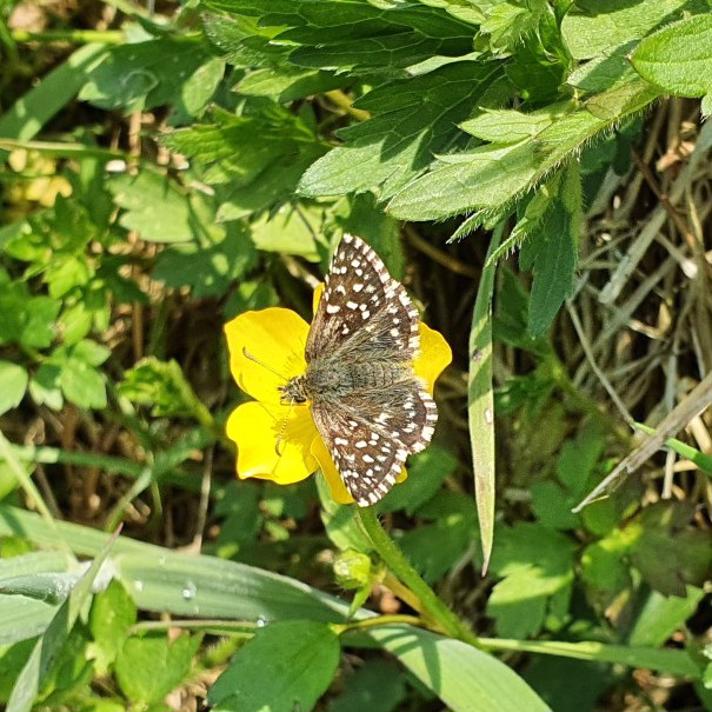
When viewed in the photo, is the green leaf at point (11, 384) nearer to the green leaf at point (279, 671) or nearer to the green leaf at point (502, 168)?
the green leaf at point (279, 671)

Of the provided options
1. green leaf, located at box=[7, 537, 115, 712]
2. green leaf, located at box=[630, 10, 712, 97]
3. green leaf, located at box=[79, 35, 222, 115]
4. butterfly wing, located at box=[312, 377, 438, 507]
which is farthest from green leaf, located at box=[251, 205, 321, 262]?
green leaf, located at box=[630, 10, 712, 97]

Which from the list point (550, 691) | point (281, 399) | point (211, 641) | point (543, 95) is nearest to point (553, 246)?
point (543, 95)

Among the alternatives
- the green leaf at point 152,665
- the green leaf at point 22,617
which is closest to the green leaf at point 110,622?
the green leaf at point 152,665

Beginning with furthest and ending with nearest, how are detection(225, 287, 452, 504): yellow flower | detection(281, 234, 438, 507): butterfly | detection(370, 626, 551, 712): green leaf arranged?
1. detection(370, 626, 551, 712): green leaf
2. detection(225, 287, 452, 504): yellow flower
3. detection(281, 234, 438, 507): butterfly

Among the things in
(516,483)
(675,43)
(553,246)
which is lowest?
(516,483)

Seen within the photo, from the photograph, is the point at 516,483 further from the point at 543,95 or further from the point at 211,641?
the point at 543,95

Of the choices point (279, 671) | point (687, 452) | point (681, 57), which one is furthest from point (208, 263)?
point (681, 57)

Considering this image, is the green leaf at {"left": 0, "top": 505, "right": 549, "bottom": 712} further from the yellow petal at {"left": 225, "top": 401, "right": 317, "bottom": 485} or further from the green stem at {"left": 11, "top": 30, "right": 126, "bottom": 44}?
the green stem at {"left": 11, "top": 30, "right": 126, "bottom": 44}

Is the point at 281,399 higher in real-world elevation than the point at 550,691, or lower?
higher
